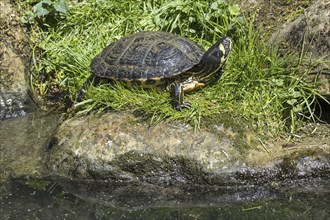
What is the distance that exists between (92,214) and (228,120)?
1.76 meters

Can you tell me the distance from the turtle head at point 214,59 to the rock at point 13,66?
101 inches

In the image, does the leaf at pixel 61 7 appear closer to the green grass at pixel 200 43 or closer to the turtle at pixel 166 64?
the green grass at pixel 200 43

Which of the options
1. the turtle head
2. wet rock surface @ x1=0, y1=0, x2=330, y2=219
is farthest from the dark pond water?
the turtle head

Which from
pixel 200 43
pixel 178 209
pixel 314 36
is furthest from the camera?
pixel 200 43

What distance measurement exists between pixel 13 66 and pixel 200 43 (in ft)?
8.55

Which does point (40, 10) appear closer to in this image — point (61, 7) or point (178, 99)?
point (61, 7)

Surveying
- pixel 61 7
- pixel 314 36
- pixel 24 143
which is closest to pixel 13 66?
pixel 61 7

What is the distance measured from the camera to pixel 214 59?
19.2ft

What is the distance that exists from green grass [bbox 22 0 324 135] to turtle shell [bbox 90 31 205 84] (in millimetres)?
206

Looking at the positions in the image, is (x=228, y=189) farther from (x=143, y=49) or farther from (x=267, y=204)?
(x=143, y=49)

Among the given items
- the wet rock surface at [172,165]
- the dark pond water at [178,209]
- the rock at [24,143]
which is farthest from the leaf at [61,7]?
the dark pond water at [178,209]

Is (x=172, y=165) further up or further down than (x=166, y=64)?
further down

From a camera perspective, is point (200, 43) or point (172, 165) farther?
point (200, 43)

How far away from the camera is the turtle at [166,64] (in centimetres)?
580
